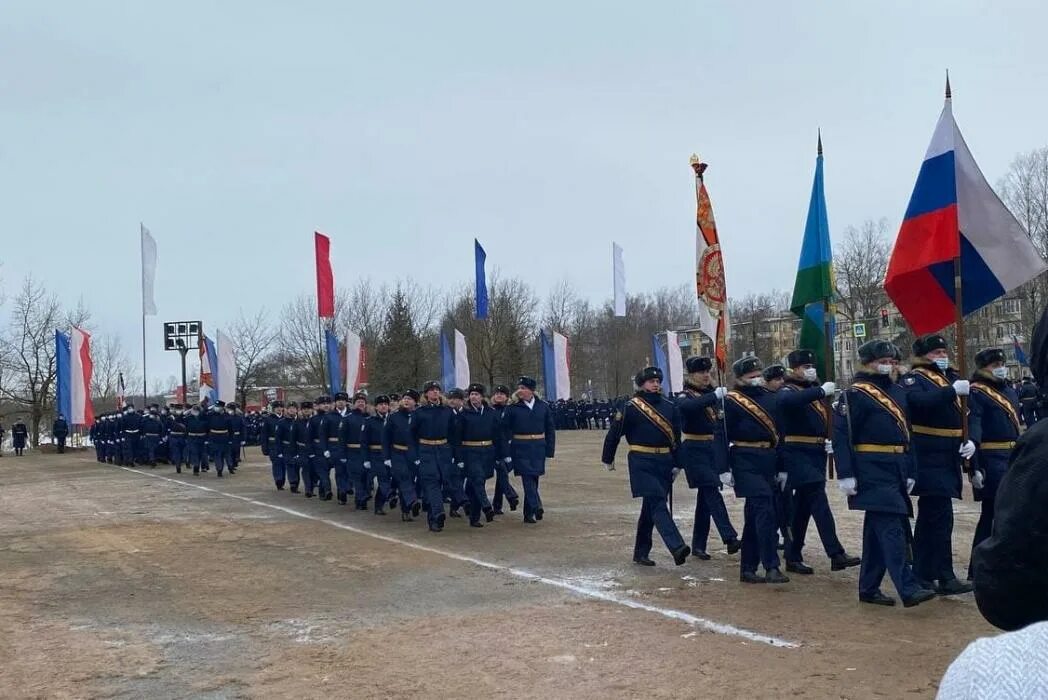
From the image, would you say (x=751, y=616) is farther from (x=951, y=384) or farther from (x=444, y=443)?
(x=444, y=443)

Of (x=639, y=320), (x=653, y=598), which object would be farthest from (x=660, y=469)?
(x=639, y=320)

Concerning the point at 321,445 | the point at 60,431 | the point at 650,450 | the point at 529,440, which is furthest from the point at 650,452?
the point at 60,431

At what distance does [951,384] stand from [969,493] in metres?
8.05

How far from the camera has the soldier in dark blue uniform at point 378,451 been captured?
14.9m

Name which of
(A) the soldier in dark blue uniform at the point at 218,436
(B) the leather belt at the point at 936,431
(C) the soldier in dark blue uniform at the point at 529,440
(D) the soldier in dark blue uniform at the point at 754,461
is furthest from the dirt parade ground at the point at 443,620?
(A) the soldier in dark blue uniform at the point at 218,436

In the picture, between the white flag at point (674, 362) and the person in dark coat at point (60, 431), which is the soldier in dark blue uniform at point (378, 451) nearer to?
the white flag at point (674, 362)

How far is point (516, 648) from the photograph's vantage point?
6.44 meters

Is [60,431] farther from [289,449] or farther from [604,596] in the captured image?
[604,596]

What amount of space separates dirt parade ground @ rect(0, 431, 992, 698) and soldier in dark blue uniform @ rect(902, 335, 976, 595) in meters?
0.33

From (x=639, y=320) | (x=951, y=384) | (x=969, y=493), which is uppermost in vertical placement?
(x=639, y=320)

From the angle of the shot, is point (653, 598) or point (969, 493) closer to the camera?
point (653, 598)

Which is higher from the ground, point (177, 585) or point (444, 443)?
point (444, 443)

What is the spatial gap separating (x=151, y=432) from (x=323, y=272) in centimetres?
850

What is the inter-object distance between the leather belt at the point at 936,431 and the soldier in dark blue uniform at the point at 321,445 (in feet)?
35.8
